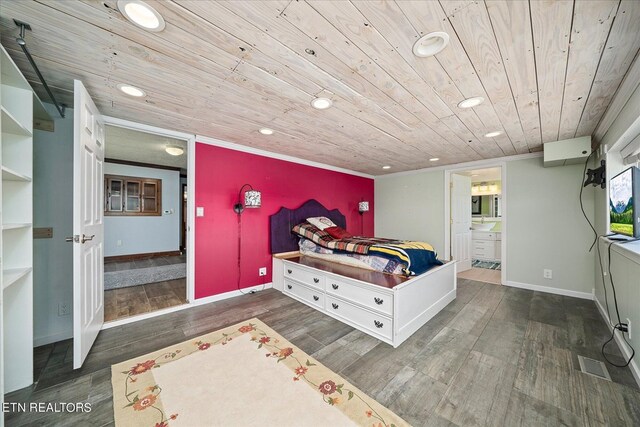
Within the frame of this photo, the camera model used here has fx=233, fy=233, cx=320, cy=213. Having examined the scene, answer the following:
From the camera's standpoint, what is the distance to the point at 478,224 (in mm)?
6082

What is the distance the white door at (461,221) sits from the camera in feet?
14.7

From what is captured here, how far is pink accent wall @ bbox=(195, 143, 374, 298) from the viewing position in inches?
118

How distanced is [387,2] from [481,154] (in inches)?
133

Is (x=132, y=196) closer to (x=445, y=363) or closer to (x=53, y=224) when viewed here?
(x=53, y=224)

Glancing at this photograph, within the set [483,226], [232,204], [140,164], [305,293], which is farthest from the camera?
[483,226]

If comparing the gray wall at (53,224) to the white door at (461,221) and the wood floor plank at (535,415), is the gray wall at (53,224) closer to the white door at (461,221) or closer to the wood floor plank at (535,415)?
the wood floor plank at (535,415)

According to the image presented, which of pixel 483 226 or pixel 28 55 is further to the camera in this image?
pixel 483 226

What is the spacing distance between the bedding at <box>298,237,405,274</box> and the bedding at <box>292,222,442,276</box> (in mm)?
45

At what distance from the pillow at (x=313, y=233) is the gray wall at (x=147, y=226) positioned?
13.5 ft

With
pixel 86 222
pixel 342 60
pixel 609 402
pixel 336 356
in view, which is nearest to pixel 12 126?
pixel 86 222

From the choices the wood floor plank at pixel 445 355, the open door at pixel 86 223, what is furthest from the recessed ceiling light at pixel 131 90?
the wood floor plank at pixel 445 355

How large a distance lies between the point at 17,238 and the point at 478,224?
765 centimetres

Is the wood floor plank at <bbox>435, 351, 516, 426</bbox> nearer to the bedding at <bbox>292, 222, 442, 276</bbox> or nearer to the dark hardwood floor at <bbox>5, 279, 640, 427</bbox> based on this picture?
the dark hardwood floor at <bbox>5, 279, 640, 427</bbox>

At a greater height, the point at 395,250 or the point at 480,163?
the point at 480,163
